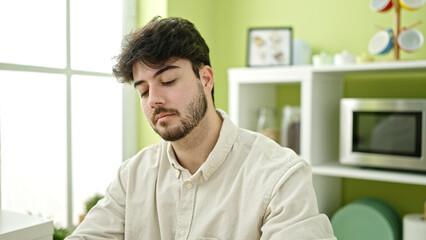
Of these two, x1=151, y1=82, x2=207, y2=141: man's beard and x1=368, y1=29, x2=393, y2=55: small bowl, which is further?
x1=368, y1=29, x2=393, y2=55: small bowl

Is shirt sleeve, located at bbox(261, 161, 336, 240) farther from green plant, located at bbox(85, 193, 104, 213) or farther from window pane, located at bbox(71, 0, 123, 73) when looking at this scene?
window pane, located at bbox(71, 0, 123, 73)

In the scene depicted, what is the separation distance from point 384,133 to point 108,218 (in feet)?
3.94

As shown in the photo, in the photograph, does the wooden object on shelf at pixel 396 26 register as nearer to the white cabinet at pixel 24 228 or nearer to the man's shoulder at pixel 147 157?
Answer: the man's shoulder at pixel 147 157

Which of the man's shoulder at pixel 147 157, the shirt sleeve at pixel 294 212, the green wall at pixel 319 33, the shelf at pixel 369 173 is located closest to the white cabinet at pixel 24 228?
the man's shoulder at pixel 147 157

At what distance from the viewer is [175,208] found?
1229mm

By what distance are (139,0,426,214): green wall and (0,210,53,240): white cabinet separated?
1043 mm

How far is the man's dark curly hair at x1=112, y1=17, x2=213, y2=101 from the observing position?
3.71 ft

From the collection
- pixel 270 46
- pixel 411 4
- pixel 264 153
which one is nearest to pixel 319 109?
pixel 270 46

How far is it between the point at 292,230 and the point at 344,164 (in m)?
1.10

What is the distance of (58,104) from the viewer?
6.29ft

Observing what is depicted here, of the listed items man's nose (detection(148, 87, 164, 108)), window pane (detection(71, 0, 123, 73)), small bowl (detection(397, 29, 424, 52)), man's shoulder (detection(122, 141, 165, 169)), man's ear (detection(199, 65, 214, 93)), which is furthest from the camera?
window pane (detection(71, 0, 123, 73))

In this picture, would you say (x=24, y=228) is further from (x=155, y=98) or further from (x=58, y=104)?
(x=58, y=104)

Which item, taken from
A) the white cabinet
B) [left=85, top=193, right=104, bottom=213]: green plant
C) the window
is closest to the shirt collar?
the white cabinet

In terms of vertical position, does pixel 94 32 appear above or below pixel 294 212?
above
